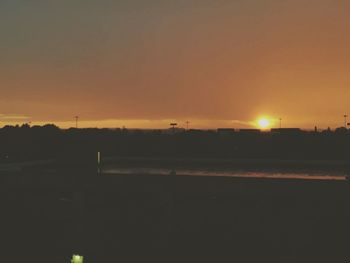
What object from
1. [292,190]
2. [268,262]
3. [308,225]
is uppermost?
[292,190]

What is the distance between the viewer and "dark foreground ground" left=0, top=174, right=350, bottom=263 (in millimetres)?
31534

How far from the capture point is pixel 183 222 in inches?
1407

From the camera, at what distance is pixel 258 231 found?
34469 mm

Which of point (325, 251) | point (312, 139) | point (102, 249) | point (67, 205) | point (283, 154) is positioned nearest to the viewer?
point (325, 251)

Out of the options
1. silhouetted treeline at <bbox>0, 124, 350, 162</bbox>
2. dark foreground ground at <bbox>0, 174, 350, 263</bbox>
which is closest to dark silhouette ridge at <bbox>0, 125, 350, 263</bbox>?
dark foreground ground at <bbox>0, 174, 350, 263</bbox>

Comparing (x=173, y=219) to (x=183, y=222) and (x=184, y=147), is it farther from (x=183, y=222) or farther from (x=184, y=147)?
(x=184, y=147)

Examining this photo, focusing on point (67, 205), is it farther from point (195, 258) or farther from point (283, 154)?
point (283, 154)

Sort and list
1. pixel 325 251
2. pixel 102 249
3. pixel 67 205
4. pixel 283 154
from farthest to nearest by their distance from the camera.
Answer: pixel 283 154, pixel 67 205, pixel 102 249, pixel 325 251

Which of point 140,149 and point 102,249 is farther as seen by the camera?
point 140,149

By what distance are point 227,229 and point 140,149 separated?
83258 mm

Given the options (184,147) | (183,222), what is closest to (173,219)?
(183,222)

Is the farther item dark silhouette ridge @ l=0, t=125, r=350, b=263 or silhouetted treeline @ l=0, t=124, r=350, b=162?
silhouetted treeline @ l=0, t=124, r=350, b=162

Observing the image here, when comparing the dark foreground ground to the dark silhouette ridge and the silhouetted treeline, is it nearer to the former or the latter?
the dark silhouette ridge

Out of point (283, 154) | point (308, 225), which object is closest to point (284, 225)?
point (308, 225)
